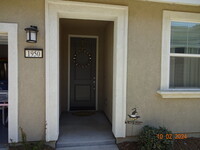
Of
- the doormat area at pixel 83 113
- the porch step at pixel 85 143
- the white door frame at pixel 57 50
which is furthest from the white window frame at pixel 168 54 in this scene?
the doormat area at pixel 83 113

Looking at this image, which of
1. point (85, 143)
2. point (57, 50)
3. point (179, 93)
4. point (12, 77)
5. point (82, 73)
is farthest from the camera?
point (82, 73)

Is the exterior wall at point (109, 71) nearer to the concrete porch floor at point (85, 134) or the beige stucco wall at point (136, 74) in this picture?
the concrete porch floor at point (85, 134)

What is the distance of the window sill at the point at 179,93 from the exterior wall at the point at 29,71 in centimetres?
230

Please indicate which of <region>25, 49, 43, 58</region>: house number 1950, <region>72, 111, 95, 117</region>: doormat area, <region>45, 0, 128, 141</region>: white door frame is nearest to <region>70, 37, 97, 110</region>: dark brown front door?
<region>72, 111, 95, 117</region>: doormat area

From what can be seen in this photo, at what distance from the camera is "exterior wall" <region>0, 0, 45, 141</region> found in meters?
2.42

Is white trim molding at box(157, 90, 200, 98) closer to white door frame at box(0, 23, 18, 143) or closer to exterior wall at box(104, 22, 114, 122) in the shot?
exterior wall at box(104, 22, 114, 122)

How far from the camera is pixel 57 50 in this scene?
8.42 feet

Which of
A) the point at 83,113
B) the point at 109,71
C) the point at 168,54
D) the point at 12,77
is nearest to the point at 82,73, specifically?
the point at 109,71

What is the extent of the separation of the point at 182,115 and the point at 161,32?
1789 millimetres

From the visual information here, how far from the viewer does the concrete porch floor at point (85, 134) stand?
2668 millimetres

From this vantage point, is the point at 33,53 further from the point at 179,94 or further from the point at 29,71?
the point at 179,94

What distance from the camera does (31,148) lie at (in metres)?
2.38

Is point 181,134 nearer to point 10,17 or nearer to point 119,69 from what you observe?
point 119,69

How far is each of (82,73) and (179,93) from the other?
2.81m
